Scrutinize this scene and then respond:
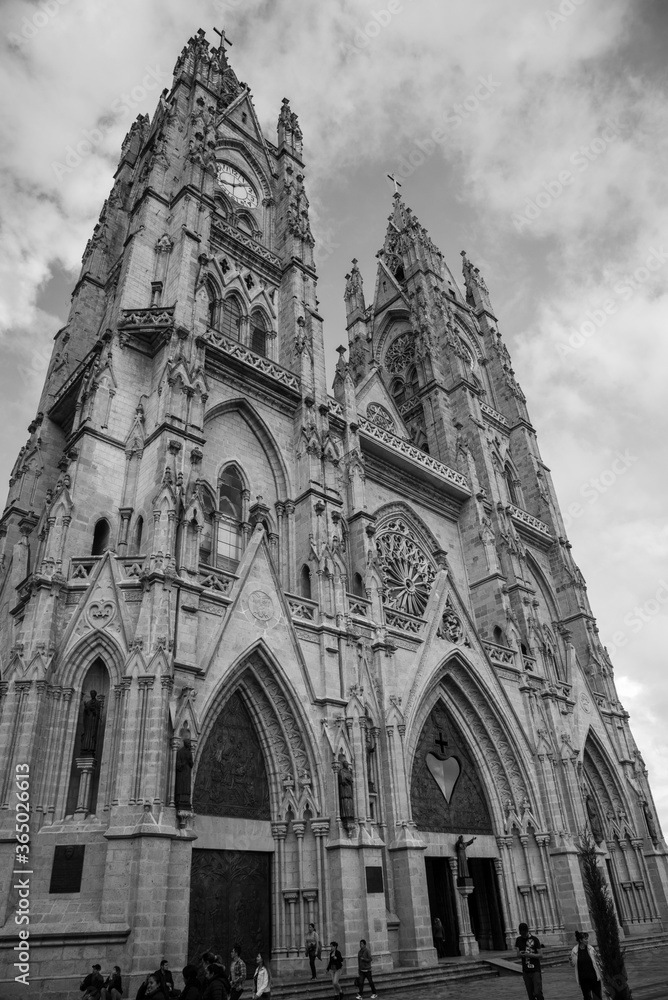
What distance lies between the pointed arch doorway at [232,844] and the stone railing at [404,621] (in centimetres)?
599

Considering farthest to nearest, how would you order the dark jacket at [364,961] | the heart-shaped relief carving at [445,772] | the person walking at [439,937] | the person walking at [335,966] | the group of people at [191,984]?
the heart-shaped relief carving at [445,772], the person walking at [439,937], the dark jacket at [364,961], the person walking at [335,966], the group of people at [191,984]

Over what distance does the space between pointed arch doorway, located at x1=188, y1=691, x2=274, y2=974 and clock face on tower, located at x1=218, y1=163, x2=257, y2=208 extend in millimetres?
21685

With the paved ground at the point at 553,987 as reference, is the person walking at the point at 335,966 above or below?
above

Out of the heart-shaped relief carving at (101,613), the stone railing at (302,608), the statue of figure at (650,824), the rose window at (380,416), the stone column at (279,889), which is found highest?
the rose window at (380,416)

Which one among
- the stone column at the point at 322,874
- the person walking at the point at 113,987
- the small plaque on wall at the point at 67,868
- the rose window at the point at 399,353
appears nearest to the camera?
the person walking at the point at 113,987

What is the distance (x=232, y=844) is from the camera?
1365 cm

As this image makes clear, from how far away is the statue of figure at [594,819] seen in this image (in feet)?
74.0

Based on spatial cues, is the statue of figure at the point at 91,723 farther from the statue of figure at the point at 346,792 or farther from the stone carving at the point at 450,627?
the stone carving at the point at 450,627

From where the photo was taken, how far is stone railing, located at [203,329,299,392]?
67.1 feet

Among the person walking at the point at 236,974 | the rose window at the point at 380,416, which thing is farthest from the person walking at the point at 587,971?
the rose window at the point at 380,416

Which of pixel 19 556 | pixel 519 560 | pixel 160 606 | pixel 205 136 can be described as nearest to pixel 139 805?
pixel 160 606

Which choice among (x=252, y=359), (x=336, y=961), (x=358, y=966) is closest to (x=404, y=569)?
(x=252, y=359)

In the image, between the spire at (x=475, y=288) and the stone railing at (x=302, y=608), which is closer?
the stone railing at (x=302, y=608)

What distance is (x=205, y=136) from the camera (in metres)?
25.8
